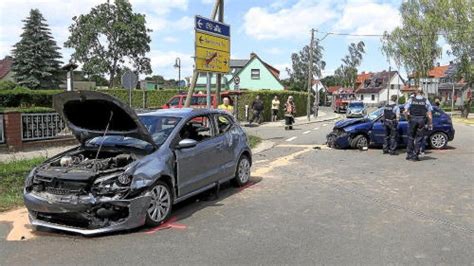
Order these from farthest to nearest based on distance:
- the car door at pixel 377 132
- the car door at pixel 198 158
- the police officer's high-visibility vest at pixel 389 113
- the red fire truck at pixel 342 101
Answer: the red fire truck at pixel 342 101, the car door at pixel 377 132, the police officer's high-visibility vest at pixel 389 113, the car door at pixel 198 158

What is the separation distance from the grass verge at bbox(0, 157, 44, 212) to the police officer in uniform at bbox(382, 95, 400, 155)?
→ 9045 mm

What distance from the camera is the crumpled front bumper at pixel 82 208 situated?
20.0ft

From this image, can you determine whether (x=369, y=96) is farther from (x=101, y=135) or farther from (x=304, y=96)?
(x=101, y=135)

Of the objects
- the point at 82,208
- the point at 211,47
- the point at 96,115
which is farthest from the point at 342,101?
the point at 82,208

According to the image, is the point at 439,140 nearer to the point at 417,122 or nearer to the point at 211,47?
the point at 417,122

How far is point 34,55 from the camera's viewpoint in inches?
1998

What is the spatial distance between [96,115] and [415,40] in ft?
159

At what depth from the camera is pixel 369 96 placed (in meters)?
116

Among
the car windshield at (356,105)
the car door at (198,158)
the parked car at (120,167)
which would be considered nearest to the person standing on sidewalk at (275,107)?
the car windshield at (356,105)

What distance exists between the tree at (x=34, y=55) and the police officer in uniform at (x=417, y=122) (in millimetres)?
44445

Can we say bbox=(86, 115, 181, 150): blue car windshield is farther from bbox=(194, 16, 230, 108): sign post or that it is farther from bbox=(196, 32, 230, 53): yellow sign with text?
bbox=(196, 32, 230, 53): yellow sign with text

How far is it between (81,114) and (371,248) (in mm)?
4353

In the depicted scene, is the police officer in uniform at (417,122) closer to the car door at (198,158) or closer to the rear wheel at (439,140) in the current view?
the rear wheel at (439,140)

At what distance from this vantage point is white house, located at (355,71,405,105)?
11156 centimetres
